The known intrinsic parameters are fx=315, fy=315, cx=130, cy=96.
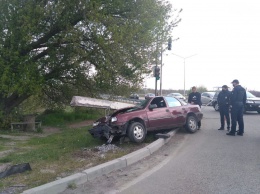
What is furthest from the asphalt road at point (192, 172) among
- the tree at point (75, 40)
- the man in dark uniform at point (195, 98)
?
the tree at point (75, 40)

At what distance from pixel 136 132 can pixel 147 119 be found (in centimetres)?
71

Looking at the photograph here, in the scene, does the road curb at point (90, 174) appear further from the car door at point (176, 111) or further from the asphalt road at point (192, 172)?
the car door at point (176, 111)

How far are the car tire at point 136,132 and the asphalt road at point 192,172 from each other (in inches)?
31.8

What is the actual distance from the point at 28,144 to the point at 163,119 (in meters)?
4.62

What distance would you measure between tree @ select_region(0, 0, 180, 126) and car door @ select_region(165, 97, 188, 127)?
3.55m

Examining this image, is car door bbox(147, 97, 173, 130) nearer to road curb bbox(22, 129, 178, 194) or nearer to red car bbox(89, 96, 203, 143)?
red car bbox(89, 96, 203, 143)

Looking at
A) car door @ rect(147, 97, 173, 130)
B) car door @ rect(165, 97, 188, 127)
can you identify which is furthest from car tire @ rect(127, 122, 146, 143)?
car door @ rect(165, 97, 188, 127)

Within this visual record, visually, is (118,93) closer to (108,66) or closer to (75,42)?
(108,66)

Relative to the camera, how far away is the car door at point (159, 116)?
9.70m

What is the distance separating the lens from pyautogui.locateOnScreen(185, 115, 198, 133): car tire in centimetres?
1097

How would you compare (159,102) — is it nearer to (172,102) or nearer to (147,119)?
(172,102)

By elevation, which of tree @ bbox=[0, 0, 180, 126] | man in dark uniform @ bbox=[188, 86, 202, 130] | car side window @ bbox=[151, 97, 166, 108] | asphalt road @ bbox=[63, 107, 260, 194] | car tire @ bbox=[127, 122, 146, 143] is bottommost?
asphalt road @ bbox=[63, 107, 260, 194]

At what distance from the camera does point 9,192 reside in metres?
Result: 5.10

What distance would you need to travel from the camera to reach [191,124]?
11.1 meters
